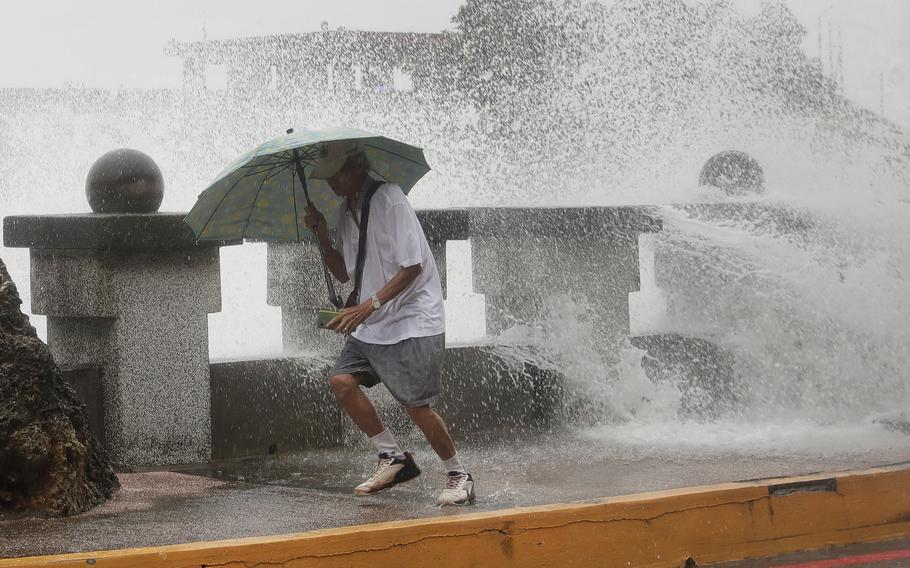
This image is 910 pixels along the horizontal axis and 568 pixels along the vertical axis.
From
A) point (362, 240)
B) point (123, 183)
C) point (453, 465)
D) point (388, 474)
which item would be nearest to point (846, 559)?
point (453, 465)

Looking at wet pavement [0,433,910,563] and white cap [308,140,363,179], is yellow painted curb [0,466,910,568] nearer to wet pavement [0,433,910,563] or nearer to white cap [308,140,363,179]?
wet pavement [0,433,910,563]

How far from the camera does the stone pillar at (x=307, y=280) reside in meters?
7.08

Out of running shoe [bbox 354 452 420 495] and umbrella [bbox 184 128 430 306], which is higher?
umbrella [bbox 184 128 430 306]

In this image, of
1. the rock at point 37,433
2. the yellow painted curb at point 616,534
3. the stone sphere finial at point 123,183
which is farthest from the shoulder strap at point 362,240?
the stone sphere finial at point 123,183

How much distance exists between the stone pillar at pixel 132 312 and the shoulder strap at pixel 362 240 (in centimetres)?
143

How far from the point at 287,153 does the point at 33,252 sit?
1880mm

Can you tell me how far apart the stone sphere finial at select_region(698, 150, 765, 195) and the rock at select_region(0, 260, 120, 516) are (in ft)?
20.1

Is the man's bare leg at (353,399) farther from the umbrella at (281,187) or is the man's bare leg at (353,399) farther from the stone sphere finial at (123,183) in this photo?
the stone sphere finial at (123,183)

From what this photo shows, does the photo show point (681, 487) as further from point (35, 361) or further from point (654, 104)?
point (654, 104)

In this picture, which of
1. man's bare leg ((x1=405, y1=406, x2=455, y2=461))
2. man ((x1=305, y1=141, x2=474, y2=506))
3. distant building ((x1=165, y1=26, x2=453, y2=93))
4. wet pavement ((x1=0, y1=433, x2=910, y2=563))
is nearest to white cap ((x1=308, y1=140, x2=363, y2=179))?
man ((x1=305, y1=141, x2=474, y2=506))

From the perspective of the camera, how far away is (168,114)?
44.4ft

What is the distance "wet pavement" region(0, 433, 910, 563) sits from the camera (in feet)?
15.7

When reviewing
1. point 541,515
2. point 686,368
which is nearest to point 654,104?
point 686,368

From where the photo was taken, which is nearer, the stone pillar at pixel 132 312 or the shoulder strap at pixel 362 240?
the shoulder strap at pixel 362 240
